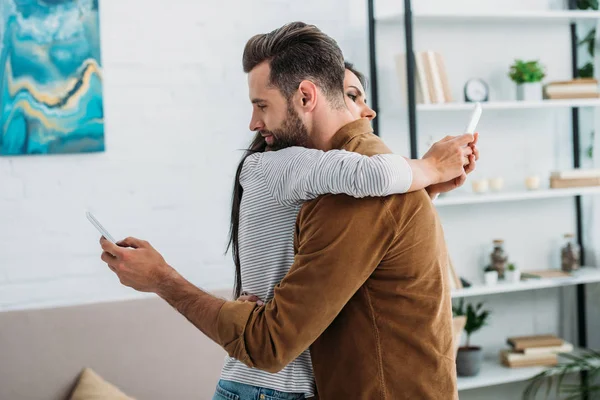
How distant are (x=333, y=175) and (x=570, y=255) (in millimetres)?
2586

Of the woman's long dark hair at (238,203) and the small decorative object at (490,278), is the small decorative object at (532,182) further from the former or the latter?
the woman's long dark hair at (238,203)

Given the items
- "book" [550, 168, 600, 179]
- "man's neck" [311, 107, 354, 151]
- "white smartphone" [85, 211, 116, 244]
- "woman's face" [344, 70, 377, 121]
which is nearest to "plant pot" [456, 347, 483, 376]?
"book" [550, 168, 600, 179]

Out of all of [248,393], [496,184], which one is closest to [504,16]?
[496,184]

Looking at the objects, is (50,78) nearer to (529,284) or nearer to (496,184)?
(496,184)

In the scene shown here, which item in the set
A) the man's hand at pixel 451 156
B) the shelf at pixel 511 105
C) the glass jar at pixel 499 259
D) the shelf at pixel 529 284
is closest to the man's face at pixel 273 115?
the man's hand at pixel 451 156

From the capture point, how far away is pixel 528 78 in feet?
10.9

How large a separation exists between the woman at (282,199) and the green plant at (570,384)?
2165 millimetres

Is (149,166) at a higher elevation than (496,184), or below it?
higher

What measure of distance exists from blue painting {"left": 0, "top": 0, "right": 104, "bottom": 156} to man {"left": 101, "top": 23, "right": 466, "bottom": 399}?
1.44 meters

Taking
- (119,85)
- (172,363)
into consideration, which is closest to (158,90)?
(119,85)

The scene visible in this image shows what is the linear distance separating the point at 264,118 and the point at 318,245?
282 millimetres

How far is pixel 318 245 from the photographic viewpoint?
125 cm

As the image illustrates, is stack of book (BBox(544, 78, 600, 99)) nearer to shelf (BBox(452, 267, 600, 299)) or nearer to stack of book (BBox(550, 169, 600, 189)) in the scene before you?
stack of book (BBox(550, 169, 600, 189))

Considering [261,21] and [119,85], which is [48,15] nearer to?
[119,85]
